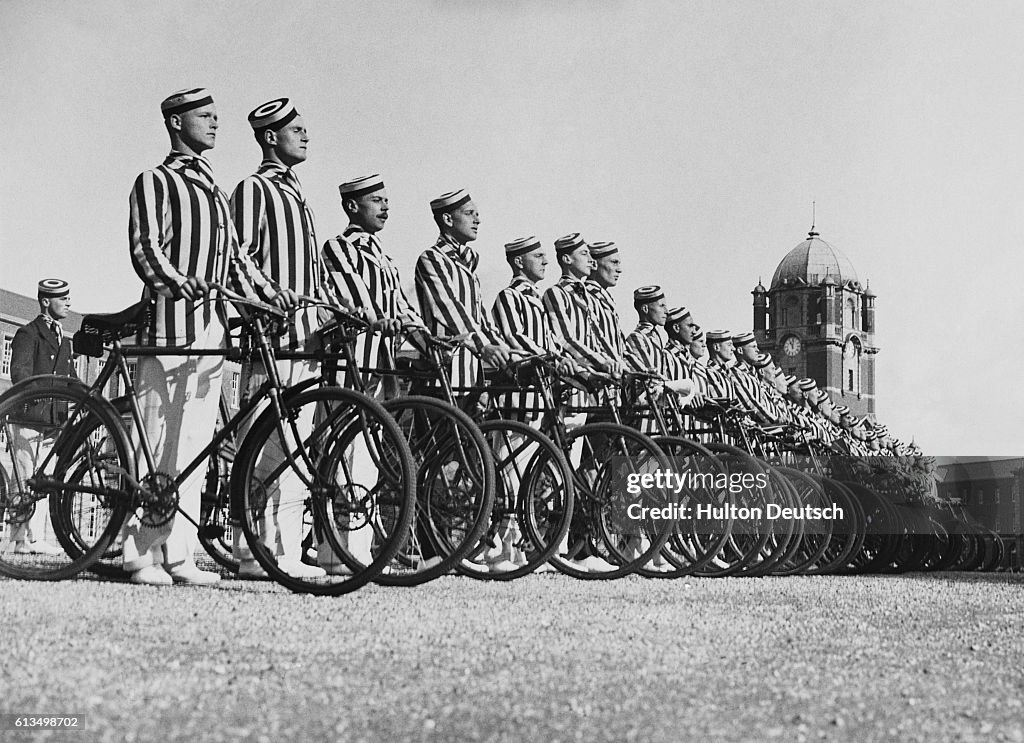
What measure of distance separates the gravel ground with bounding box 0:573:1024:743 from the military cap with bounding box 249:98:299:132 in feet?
8.30

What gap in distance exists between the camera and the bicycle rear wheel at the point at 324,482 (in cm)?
574

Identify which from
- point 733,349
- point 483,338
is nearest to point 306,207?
point 483,338

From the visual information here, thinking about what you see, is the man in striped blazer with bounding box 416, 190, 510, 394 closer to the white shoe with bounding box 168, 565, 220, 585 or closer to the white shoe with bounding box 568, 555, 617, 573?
the white shoe with bounding box 568, 555, 617, 573

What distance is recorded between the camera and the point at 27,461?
6.28m

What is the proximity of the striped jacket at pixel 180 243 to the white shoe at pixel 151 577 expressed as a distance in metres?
1.07

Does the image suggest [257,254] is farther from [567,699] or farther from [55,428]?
[567,699]

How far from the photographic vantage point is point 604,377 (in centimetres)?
867

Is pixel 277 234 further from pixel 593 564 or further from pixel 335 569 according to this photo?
pixel 593 564

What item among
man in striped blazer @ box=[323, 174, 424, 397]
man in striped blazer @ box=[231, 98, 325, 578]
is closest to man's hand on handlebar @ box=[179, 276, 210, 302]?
man in striped blazer @ box=[231, 98, 325, 578]

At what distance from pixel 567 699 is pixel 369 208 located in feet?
16.5

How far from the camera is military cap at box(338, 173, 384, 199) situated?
321 inches

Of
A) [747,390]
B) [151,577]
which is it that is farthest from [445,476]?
[747,390]

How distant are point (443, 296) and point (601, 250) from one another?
10.9 ft

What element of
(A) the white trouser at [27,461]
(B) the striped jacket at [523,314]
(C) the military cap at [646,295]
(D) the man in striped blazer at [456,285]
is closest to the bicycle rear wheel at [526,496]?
(D) the man in striped blazer at [456,285]
